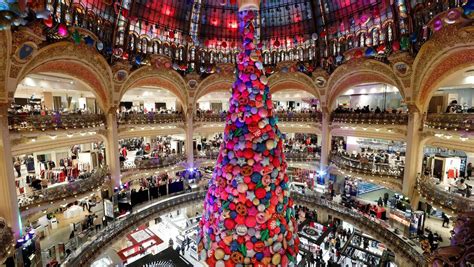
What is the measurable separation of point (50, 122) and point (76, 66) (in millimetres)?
4165

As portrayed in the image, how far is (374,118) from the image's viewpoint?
1672 cm

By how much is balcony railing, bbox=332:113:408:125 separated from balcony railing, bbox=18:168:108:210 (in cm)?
1847

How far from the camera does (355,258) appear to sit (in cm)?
1423

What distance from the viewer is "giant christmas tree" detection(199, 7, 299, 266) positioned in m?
4.83

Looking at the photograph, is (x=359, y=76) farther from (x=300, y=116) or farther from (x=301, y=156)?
(x=301, y=156)

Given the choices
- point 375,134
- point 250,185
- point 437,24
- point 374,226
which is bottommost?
point 374,226

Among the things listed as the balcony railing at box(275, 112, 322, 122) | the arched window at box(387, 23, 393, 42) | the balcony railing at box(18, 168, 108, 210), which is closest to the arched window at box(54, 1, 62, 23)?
the balcony railing at box(18, 168, 108, 210)

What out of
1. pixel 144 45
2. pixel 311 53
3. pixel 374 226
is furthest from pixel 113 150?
pixel 374 226

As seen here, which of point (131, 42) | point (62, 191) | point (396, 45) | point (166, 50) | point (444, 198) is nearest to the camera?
point (444, 198)

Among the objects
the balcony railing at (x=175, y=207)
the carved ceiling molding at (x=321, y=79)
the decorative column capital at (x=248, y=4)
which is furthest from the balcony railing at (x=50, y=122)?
the carved ceiling molding at (x=321, y=79)

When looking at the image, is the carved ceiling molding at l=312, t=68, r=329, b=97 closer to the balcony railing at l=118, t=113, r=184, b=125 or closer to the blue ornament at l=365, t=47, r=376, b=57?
the blue ornament at l=365, t=47, r=376, b=57

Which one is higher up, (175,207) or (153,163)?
(153,163)

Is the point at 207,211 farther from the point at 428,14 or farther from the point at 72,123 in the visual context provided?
the point at 428,14

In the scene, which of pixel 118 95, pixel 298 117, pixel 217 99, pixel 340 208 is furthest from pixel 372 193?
pixel 118 95
